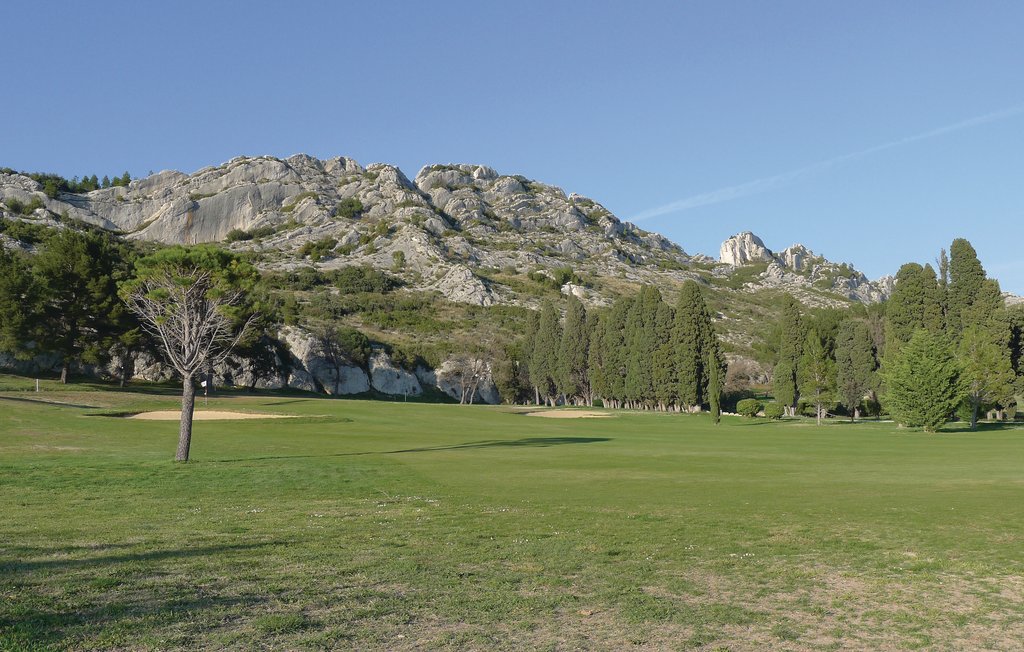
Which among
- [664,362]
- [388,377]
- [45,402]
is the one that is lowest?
[45,402]

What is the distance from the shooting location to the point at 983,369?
65.4 m

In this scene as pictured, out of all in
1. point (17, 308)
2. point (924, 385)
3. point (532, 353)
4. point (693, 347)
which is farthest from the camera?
point (532, 353)

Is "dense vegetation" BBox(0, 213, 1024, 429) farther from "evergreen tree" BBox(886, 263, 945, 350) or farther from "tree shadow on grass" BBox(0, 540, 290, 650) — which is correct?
"tree shadow on grass" BBox(0, 540, 290, 650)

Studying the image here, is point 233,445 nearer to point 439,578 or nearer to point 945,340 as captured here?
point 439,578

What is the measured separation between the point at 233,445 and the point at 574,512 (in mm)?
24947

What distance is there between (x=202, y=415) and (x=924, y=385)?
5980 cm

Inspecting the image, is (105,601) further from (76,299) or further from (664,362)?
(664,362)

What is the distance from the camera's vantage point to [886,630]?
8188mm

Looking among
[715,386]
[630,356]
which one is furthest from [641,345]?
[715,386]

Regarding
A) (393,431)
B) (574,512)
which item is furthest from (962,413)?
(574,512)

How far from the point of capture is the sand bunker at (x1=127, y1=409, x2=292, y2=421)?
1993 inches

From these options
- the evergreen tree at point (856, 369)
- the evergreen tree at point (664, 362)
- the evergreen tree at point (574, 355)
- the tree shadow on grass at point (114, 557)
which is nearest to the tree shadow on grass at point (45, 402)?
the tree shadow on grass at point (114, 557)

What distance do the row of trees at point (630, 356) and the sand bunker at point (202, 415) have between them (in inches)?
1717

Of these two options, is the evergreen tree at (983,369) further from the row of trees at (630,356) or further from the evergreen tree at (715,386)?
the row of trees at (630,356)
